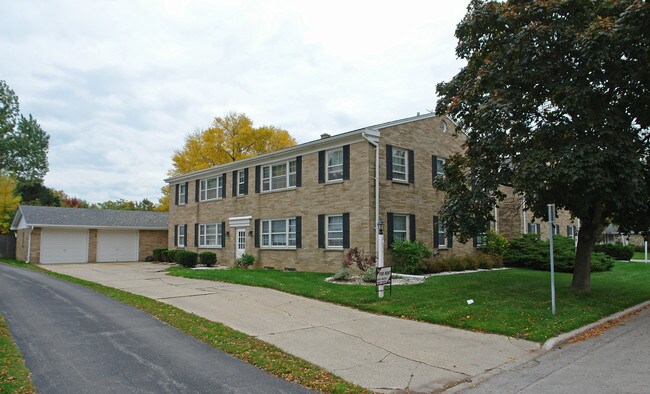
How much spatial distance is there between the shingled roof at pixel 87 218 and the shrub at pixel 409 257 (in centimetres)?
2240

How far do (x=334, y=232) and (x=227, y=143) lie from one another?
2896cm

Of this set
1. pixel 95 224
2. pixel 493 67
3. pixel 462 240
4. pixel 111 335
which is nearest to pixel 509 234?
pixel 462 240

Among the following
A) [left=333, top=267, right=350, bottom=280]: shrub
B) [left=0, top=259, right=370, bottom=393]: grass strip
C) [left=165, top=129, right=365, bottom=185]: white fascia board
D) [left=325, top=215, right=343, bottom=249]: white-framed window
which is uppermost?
[left=165, top=129, right=365, bottom=185]: white fascia board

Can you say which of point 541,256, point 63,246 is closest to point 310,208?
point 541,256

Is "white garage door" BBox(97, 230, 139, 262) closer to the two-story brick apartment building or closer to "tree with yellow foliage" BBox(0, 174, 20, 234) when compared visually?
the two-story brick apartment building

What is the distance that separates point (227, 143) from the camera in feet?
146

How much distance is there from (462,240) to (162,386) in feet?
33.5

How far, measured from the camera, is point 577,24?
11.0 metres

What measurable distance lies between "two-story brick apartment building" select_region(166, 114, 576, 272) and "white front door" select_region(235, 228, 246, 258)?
0.05 m

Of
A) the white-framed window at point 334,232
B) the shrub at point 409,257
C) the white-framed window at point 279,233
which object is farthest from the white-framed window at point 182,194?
the shrub at point 409,257

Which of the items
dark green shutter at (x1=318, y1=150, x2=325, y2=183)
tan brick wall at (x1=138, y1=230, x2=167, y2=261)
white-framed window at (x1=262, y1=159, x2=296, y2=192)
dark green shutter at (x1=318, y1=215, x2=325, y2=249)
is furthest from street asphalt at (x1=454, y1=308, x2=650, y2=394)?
tan brick wall at (x1=138, y1=230, x2=167, y2=261)

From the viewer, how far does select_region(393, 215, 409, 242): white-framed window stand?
59.4ft

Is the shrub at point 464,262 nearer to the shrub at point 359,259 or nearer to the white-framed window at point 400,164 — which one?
the shrub at point 359,259

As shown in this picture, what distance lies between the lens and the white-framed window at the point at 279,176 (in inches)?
819
